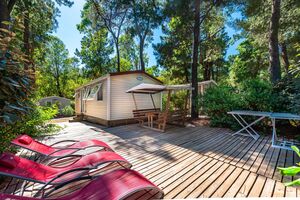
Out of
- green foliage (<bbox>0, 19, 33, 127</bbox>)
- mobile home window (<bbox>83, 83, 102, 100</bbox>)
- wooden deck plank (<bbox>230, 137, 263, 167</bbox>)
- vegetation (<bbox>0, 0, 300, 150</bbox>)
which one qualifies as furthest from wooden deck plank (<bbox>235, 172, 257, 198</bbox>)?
mobile home window (<bbox>83, 83, 102, 100</bbox>)

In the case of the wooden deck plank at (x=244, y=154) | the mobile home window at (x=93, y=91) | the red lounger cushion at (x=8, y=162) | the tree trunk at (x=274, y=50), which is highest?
the tree trunk at (x=274, y=50)

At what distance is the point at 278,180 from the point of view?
105 inches

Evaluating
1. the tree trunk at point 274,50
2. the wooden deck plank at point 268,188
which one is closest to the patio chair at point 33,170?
the wooden deck plank at point 268,188

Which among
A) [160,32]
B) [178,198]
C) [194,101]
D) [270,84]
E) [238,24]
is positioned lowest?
[178,198]

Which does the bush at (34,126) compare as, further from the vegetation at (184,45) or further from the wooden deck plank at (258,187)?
the wooden deck plank at (258,187)

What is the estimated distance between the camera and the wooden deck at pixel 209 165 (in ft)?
7.95

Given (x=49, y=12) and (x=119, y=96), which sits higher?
(x=49, y=12)

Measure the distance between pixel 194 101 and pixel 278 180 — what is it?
6.42 m

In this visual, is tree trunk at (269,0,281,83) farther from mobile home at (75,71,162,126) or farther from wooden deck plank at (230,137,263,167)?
mobile home at (75,71,162,126)

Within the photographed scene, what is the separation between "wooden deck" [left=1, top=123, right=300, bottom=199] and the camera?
242cm

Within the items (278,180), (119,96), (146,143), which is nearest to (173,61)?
(119,96)

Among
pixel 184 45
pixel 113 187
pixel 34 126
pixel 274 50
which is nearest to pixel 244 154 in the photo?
pixel 113 187

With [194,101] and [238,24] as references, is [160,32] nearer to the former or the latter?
[238,24]

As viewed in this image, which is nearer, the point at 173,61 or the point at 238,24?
the point at 238,24
